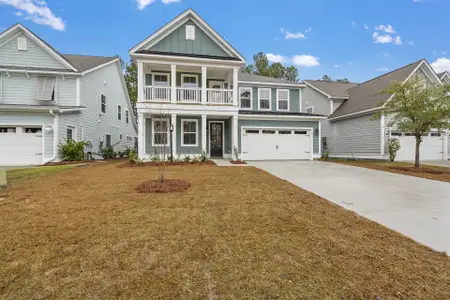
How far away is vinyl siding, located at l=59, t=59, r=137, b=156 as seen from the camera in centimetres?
1462

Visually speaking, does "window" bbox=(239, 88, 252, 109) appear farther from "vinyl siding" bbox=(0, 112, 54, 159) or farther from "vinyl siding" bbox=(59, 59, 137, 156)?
"vinyl siding" bbox=(0, 112, 54, 159)

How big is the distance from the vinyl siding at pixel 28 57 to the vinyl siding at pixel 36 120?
3.82 metres

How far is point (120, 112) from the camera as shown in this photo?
70.9 ft

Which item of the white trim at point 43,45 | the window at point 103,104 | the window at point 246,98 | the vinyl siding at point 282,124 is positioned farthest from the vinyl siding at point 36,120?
the window at point 246,98

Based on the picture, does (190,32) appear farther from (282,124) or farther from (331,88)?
(331,88)

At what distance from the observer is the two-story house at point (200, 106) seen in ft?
42.5

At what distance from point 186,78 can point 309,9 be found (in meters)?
10.7

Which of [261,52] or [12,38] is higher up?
[261,52]

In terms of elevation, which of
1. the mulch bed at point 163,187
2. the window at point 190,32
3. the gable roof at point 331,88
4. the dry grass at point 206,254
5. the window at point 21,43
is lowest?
the dry grass at point 206,254

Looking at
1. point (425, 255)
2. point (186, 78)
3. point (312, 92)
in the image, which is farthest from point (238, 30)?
point (425, 255)

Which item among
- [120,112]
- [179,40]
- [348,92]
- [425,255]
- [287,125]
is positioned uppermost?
[179,40]

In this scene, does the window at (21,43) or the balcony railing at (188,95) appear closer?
the balcony railing at (188,95)

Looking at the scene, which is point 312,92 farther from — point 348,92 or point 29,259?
point 29,259

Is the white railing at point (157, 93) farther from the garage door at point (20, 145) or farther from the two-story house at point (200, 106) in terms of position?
the garage door at point (20, 145)
